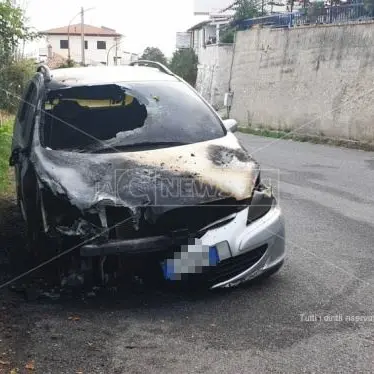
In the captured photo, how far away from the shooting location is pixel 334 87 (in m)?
18.1

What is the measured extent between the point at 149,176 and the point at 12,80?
14951 millimetres

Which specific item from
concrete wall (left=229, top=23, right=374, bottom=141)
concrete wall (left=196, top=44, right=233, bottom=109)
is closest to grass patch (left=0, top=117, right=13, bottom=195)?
concrete wall (left=229, top=23, right=374, bottom=141)

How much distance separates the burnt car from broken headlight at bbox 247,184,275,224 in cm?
1

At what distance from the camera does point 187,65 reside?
43781 millimetres

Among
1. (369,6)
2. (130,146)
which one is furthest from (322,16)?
(130,146)

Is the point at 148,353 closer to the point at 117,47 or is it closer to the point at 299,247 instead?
the point at 299,247

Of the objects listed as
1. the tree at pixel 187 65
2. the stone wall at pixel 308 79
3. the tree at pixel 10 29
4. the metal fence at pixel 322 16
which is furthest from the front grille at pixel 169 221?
the tree at pixel 187 65

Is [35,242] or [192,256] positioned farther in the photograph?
[35,242]

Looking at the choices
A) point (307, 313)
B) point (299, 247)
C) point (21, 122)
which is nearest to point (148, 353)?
point (307, 313)

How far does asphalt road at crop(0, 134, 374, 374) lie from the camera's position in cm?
315

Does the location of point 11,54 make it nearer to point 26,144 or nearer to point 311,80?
point 311,80

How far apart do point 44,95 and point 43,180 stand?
1430mm

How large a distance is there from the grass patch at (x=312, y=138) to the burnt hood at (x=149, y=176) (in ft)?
36.8

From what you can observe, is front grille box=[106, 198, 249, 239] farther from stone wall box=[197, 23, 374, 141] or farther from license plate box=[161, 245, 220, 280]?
stone wall box=[197, 23, 374, 141]
